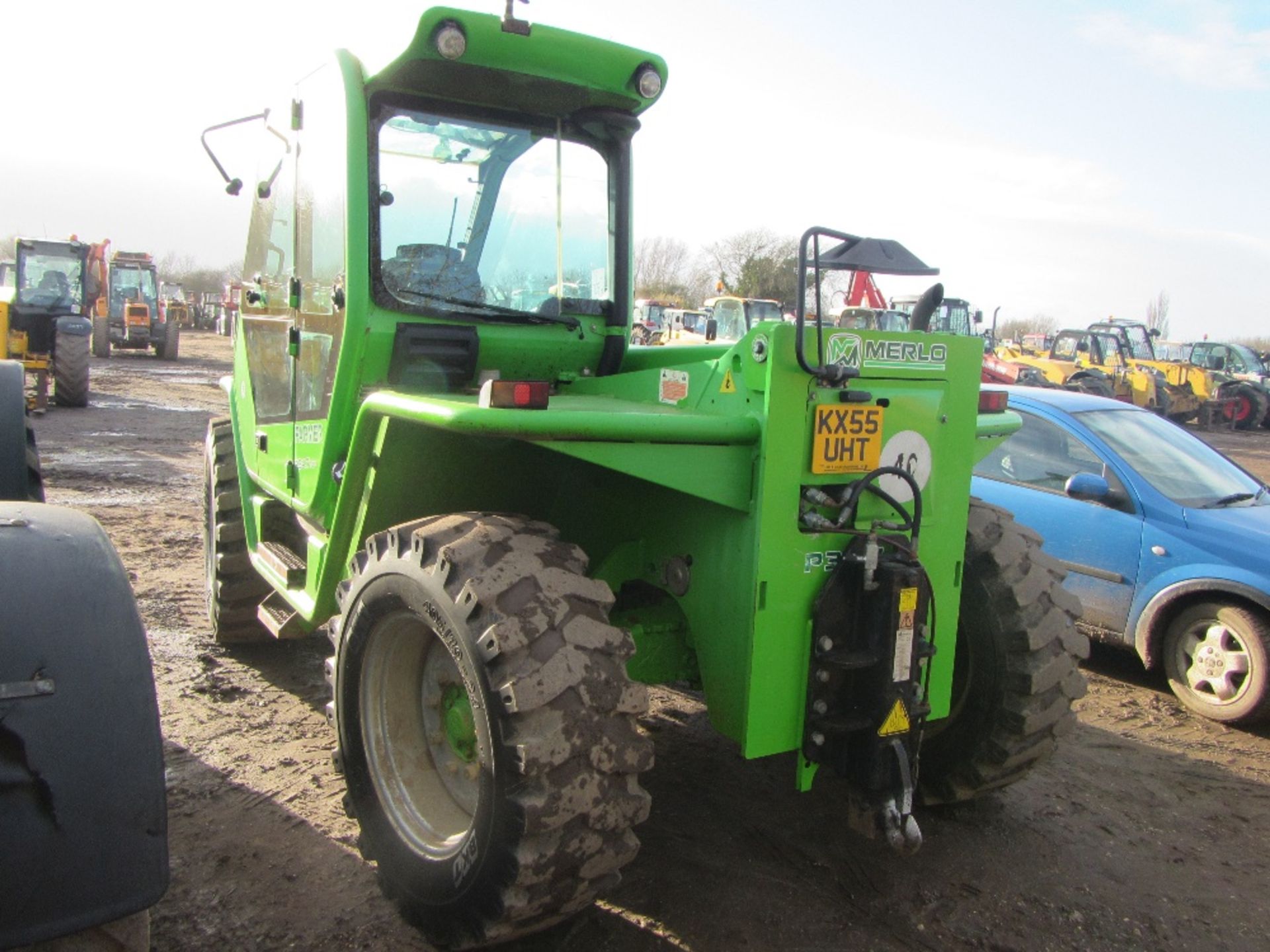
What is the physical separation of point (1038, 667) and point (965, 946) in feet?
3.14

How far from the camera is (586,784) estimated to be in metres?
2.57

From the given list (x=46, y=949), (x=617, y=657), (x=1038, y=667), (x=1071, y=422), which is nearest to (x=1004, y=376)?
(x=1071, y=422)

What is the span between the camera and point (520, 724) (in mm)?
2537

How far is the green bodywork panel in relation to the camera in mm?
2812

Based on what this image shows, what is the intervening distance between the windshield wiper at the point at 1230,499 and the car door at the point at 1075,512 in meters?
0.42

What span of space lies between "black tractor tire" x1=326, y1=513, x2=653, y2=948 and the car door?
405 cm

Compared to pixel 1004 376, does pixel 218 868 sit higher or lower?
lower

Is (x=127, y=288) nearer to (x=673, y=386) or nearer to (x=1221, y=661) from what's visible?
(x=673, y=386)

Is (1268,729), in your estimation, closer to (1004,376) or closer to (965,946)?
(965,946)

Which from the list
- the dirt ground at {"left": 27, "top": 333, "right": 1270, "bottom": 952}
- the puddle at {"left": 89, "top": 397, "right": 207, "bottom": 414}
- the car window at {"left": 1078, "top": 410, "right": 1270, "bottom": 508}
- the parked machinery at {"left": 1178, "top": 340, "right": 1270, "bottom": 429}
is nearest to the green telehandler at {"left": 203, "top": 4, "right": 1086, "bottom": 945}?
the dirt ground at {"left": 27, "top": 333, "right": 1270, "bottom": 952}

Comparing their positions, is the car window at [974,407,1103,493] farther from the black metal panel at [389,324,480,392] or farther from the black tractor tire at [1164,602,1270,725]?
the black metal panel at [389,324,480,392]

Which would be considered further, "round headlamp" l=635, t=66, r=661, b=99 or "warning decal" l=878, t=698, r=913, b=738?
"round headlamp" l=635, t=66, r=661, b=99

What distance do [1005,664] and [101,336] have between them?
28221mm

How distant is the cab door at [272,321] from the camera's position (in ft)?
13.9
